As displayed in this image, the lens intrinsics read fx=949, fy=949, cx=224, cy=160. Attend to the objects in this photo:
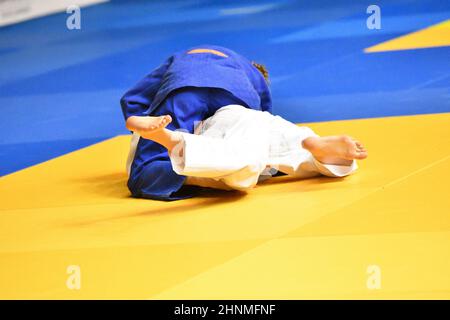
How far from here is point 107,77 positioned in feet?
20.9

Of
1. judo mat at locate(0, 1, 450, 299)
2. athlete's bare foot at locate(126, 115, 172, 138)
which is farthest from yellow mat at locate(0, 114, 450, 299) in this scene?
athlete's bare foot at locate(126, 115, 172, 138)

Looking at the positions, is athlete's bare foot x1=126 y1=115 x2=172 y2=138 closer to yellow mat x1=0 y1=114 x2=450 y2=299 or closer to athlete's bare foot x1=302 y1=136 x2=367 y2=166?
yellow mat x1=0 y1=114 x2=450 y2=299

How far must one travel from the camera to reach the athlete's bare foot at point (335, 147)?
11.5 feet

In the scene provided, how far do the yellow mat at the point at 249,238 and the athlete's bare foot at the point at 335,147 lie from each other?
12 cm

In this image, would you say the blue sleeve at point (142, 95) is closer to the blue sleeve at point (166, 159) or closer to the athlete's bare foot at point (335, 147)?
the blue sleeve at point (166, 159)

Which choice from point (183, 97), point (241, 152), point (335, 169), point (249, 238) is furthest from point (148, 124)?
point (335, 169)

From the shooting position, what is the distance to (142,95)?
13.5 ft

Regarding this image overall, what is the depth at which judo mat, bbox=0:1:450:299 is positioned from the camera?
2602 millimetres

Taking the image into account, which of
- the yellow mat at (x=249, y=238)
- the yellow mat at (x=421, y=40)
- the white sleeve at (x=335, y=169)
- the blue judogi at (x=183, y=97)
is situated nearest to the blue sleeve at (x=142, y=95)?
the blue judogi at (x=183, y=97)

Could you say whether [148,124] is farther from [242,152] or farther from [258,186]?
[258,186]

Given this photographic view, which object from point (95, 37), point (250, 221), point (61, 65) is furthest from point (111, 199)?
point (95, 37)

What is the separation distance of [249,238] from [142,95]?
1.36 m

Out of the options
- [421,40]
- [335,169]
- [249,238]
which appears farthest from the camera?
[421,40]
